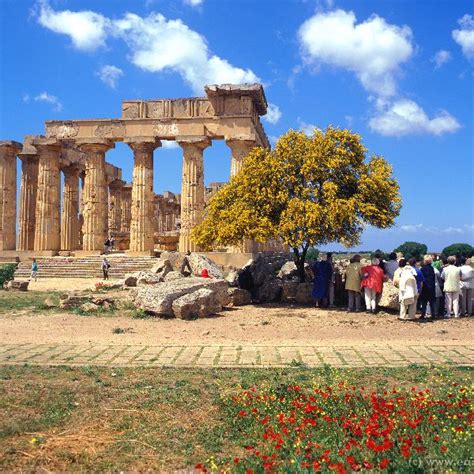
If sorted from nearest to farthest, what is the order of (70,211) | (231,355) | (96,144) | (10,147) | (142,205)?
(231,355) → (96,144) → (142,205) → (10,147) → (70,211)

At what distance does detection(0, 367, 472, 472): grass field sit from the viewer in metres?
4.38

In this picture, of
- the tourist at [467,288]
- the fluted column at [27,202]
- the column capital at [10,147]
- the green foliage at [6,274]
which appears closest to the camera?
the tourist at [467,288]

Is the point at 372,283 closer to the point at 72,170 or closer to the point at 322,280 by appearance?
the point at 322,280

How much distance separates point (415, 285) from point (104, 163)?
2411 cm

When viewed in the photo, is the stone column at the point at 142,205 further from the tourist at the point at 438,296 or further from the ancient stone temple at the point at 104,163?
the tourist at the point at 438,296

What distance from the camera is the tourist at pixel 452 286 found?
43.5 feet

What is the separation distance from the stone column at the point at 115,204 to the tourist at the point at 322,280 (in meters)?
32.1

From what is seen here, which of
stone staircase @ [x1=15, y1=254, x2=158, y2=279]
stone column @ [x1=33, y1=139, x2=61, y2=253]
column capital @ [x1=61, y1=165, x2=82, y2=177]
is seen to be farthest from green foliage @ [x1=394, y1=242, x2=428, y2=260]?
stone column @ [x1=33, y1=139, x2=61, y2=253]

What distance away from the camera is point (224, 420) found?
212 inches

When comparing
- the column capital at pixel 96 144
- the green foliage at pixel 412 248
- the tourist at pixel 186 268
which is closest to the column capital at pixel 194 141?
the column capital at pixel 96 144

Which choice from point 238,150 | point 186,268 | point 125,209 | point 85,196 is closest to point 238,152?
point 238,150

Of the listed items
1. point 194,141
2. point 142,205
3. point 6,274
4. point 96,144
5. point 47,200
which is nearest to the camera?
point 6,274

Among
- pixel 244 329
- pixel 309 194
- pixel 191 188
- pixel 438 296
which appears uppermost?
pixel 191 188

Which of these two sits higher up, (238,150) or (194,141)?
(194,141)
